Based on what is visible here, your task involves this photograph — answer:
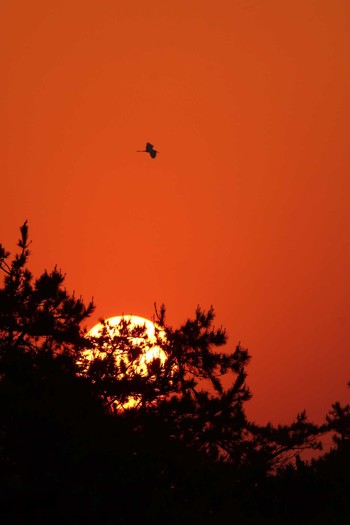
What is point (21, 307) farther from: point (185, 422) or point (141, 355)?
point (185, 422)

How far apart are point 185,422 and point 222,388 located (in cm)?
196

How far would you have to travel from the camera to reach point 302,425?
81.4 ft

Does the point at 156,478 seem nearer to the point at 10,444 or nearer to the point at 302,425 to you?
the point at 10,444

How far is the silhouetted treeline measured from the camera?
12992 millimetres

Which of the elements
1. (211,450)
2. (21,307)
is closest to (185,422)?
(21,307)

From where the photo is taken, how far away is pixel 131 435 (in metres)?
15.4

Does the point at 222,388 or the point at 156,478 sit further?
the point at 222,388

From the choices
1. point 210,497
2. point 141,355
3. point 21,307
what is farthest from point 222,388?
point 210,497

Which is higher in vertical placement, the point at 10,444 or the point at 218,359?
the point at 218,359

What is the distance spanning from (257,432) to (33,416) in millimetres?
11546

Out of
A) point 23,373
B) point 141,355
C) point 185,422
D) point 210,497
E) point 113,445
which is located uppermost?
point 141,355

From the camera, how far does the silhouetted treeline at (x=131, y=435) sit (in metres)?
13.0

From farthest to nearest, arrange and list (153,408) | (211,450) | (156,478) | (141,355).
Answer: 1. (141,355)
2. (153,408)
3. (211,450)
4. (156,478)

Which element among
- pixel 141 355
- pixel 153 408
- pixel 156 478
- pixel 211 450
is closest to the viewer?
pixel 156 478
